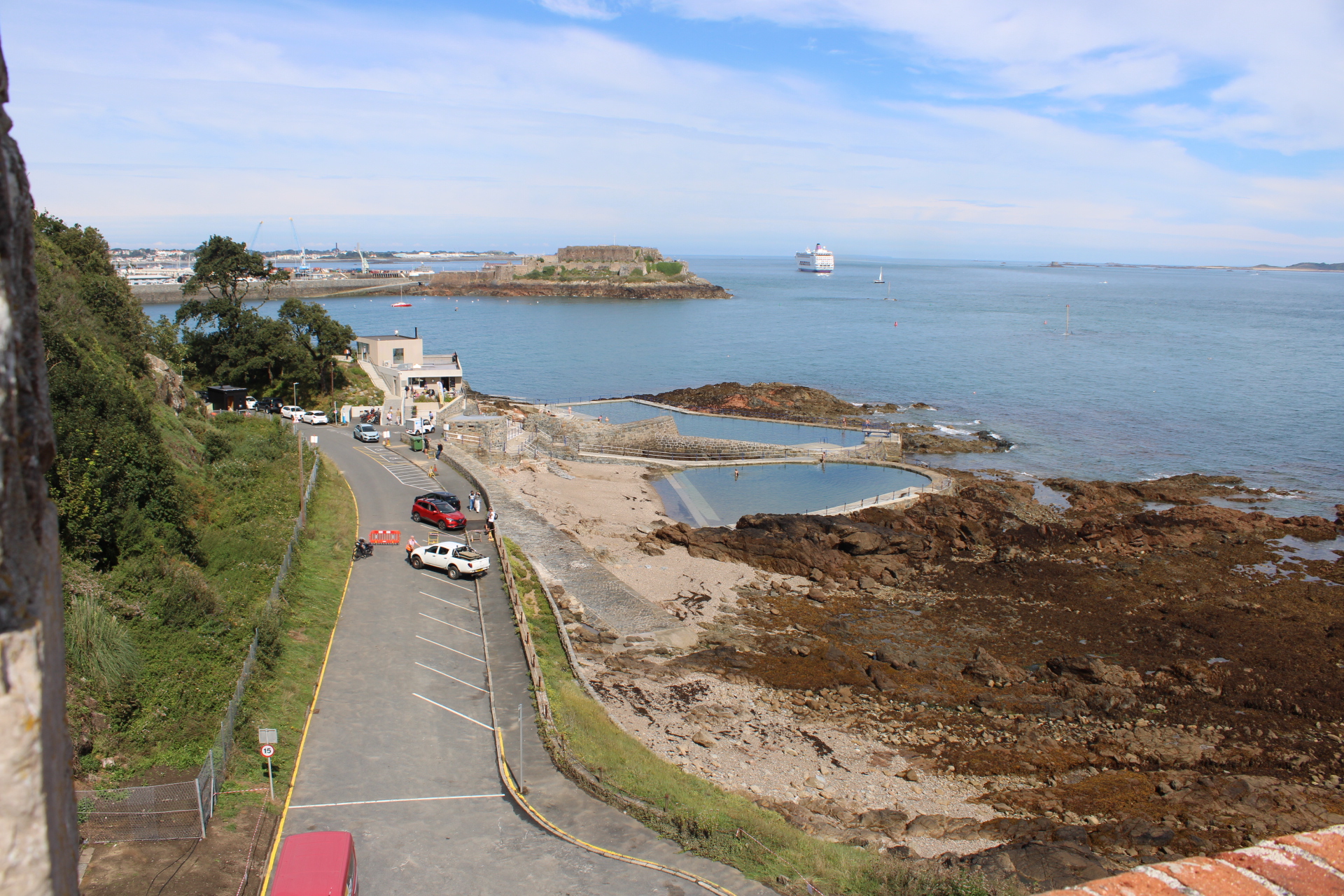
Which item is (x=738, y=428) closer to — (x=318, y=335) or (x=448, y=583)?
(x=318, y=335)

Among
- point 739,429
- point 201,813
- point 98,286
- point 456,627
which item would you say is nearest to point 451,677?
point 456,627

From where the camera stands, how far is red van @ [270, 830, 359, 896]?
32.3ft

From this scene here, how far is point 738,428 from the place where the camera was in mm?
51031

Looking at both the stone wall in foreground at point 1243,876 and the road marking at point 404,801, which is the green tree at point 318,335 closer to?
the road marking at point 404,801

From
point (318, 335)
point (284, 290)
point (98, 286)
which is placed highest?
point (284, 290)

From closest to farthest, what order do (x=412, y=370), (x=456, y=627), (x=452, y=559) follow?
(x=456, y=627)
(x=452, y=559)
(x=412, y=370)

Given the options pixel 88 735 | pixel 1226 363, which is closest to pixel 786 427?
pixel 88 735

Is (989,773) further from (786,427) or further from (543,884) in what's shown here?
(786,427)

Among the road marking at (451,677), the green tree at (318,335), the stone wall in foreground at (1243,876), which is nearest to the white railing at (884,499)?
the road marking at (451,677)

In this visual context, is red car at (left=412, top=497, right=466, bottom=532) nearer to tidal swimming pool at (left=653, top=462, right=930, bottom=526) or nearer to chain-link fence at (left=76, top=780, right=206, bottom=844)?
tidal swimming pool at (left=653, top=462, right=930, bottom=526)

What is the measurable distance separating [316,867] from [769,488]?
31870mm

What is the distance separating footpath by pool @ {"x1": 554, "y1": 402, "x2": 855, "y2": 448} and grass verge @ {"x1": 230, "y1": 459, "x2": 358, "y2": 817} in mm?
24643

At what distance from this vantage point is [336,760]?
14.7 m

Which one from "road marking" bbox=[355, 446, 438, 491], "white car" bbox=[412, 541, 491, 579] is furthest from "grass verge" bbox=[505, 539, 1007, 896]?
"road marking" bbox=[355, 446, 438, 491]
